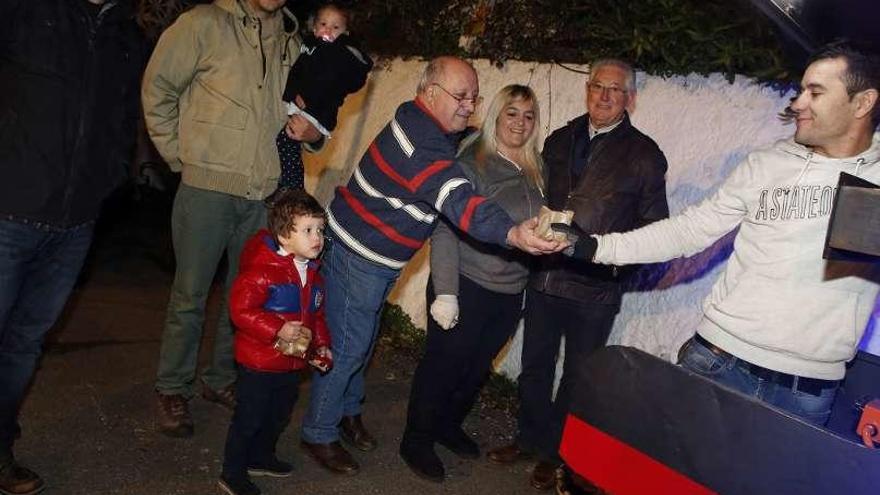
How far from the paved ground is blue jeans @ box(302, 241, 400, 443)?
27 centimetres

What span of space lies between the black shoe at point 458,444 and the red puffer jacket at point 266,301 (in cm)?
131

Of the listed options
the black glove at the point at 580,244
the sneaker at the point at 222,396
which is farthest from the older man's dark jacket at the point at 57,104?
the black glove at the point at 580,244

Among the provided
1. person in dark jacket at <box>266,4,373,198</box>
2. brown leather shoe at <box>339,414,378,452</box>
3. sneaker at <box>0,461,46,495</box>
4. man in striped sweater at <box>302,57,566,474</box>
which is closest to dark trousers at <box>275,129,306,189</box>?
person in dark jacket at <box>266,4,373,198</box>

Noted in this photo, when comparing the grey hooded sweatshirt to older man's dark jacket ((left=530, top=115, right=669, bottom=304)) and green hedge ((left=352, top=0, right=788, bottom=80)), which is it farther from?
green hedge ((left=352, top=0, right=788, bottom=80))

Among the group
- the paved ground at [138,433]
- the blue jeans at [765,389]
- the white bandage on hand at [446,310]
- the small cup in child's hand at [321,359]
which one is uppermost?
the blue jeans at [765,389]

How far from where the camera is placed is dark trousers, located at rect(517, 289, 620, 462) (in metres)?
4.15

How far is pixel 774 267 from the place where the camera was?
274 cm

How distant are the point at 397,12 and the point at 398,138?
141 inches

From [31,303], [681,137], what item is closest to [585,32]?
[681,137]

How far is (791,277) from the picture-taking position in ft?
8.84

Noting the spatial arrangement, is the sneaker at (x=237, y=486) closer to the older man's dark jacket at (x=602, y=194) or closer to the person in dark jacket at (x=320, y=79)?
the person in dark jacket at (x=320, y=79)

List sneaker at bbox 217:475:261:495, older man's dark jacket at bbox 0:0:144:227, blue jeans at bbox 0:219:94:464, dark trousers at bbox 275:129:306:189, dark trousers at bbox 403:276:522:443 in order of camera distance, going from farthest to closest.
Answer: dark trousers at bbox 275:129:306:189 < dark trousers at bbox 403:276:522:443 < sneaker at bbox 217:475:261:495 < blue jeans at bbox 0:219:94:464 < older man's dark jacket at bbox 0:0:144:227

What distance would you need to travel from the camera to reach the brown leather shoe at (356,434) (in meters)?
4.39

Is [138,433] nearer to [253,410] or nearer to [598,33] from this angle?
[253,410]
